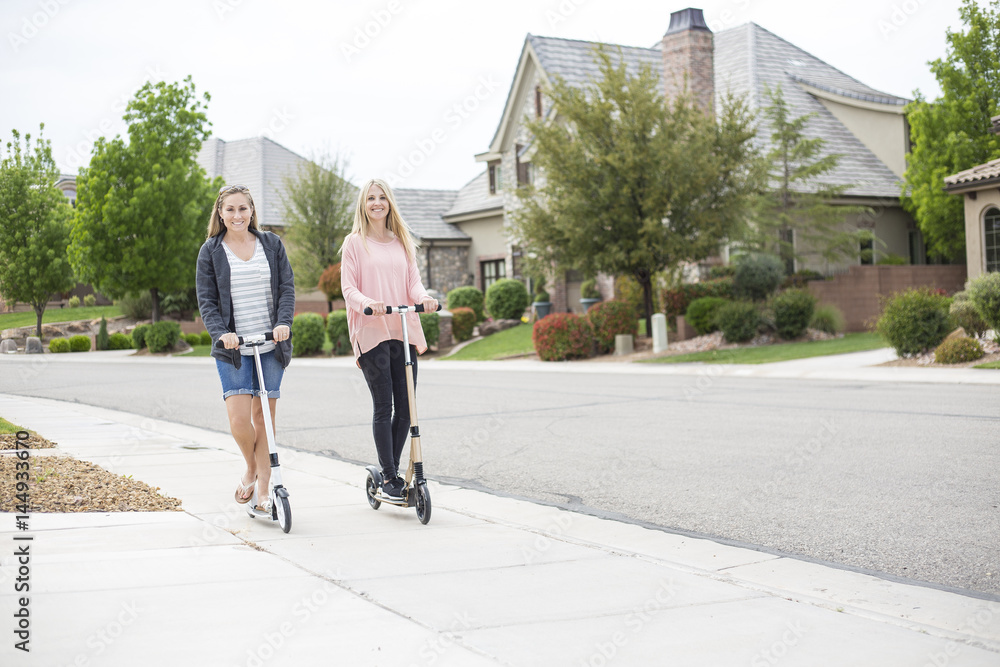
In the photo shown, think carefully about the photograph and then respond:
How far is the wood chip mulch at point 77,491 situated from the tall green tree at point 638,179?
16.5 metres

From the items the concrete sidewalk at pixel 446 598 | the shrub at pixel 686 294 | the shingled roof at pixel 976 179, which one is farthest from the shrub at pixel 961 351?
the concrete sidewalk at pixel 446 598

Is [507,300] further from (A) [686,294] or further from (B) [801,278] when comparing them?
(B) [801,278]

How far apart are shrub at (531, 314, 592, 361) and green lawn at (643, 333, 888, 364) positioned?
255 centimetres

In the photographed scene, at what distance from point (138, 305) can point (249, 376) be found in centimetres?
3268

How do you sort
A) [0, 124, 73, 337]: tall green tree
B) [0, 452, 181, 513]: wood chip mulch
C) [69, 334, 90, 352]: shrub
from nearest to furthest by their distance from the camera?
[0, 452, 181, 513]: wood chip mulch → [0, 124, 73, 337]: tall green tree → [69, 334, 90, 352]: shrub

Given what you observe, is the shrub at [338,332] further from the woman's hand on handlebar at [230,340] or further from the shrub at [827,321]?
the woman's hand on handlebar at [230,340]

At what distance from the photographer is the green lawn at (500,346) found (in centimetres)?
2680

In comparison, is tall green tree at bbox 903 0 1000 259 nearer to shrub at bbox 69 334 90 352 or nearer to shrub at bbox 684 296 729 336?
shrub at bbox 684 296 729 336

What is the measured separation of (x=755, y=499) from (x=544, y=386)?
9950mm

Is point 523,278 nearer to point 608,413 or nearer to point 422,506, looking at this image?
point 608,413

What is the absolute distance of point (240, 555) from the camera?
16.4 feet

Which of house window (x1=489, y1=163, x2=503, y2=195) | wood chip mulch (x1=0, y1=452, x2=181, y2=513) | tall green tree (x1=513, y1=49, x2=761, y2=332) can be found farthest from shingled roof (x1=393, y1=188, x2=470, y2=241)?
wood chip mulch (x1=0, y1=452, x2=181, y2=513)

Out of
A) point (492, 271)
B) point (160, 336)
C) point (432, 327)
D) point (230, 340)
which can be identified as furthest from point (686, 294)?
point (230, 340)

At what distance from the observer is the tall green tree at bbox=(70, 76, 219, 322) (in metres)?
33.1
